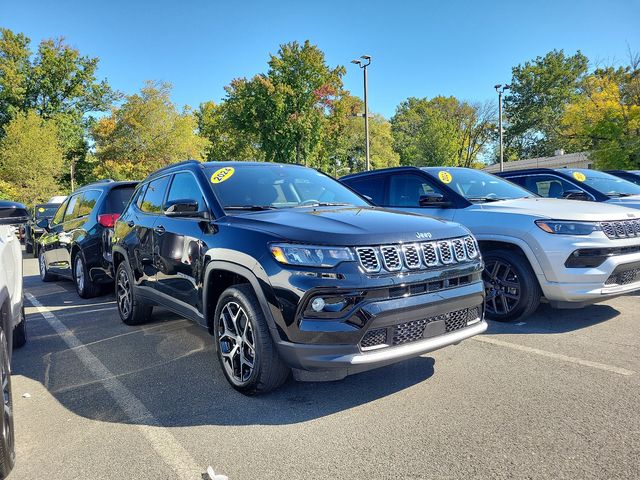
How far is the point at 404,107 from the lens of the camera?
75.1 meters

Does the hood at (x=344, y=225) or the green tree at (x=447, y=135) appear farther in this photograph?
the green tree at (x=447, y=135)

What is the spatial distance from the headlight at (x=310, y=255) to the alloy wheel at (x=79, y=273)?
18.5 ft

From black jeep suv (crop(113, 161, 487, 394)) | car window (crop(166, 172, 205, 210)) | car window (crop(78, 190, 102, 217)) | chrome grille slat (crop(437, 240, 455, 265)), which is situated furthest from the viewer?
car window (crop(78, 190, 102, 217))

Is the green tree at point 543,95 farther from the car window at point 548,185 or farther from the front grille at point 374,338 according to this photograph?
the front grille at point 374,338

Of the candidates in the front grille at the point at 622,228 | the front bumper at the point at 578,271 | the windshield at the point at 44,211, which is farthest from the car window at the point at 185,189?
the windshield at the point at 44,211

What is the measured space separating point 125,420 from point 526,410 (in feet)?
8.71

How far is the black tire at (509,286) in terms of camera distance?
5.01 metres

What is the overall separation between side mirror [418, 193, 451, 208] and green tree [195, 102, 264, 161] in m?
34.3

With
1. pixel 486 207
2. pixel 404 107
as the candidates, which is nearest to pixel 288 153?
pixel 486 207

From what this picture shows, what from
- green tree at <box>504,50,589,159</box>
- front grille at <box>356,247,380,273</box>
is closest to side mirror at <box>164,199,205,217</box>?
front grille at <box>356,247,380,273</box>

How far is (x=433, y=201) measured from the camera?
5621 millimetres

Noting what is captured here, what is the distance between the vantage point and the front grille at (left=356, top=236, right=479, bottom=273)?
3.04 meters

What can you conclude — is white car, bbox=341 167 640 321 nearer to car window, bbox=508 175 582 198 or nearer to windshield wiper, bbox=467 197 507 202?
windshield wiper, bbox=467 197 507 202

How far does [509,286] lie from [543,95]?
2355 inches
